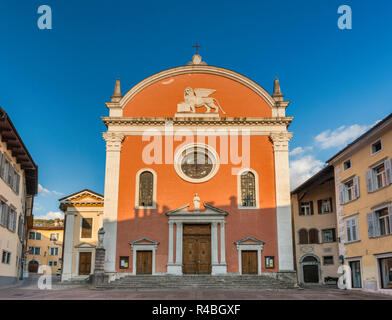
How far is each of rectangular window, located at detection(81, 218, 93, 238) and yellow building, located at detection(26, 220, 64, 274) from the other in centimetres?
3160

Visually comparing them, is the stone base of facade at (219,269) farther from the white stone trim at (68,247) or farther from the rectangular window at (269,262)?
the white stone trim at (68,247)

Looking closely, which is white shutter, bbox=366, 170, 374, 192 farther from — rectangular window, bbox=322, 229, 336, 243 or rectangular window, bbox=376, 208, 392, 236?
rectangular window, bbox=322, 229, 336, 243

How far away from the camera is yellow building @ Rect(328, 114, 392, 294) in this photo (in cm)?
2105

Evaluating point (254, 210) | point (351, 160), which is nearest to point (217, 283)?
point (254, 210)

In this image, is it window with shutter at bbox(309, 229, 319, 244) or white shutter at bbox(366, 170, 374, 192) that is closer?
white shutter at bbox(366, 170, 374, 192)

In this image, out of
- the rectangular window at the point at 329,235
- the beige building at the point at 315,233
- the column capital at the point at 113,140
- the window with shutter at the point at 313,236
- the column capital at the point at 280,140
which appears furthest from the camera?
the window with shutter at the point at 313,236

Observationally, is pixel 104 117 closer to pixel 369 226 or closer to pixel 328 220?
pixel 369 226

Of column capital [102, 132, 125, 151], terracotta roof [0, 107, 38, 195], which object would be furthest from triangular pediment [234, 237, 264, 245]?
terracotta roof [0, 107, 38, 195]

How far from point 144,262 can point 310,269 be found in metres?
17.1

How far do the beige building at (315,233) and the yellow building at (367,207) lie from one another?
796 centimetres

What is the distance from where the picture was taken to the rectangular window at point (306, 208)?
3662cm

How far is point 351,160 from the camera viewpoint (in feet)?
83.1

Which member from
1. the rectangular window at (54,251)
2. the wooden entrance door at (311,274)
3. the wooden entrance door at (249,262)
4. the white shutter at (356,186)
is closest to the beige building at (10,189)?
the wooden entrance door at (249,262)

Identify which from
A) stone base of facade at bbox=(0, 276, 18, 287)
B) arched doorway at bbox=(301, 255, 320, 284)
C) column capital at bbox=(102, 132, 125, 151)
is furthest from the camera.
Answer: arched doorway at bbox=(301, 255, 320, 284)
